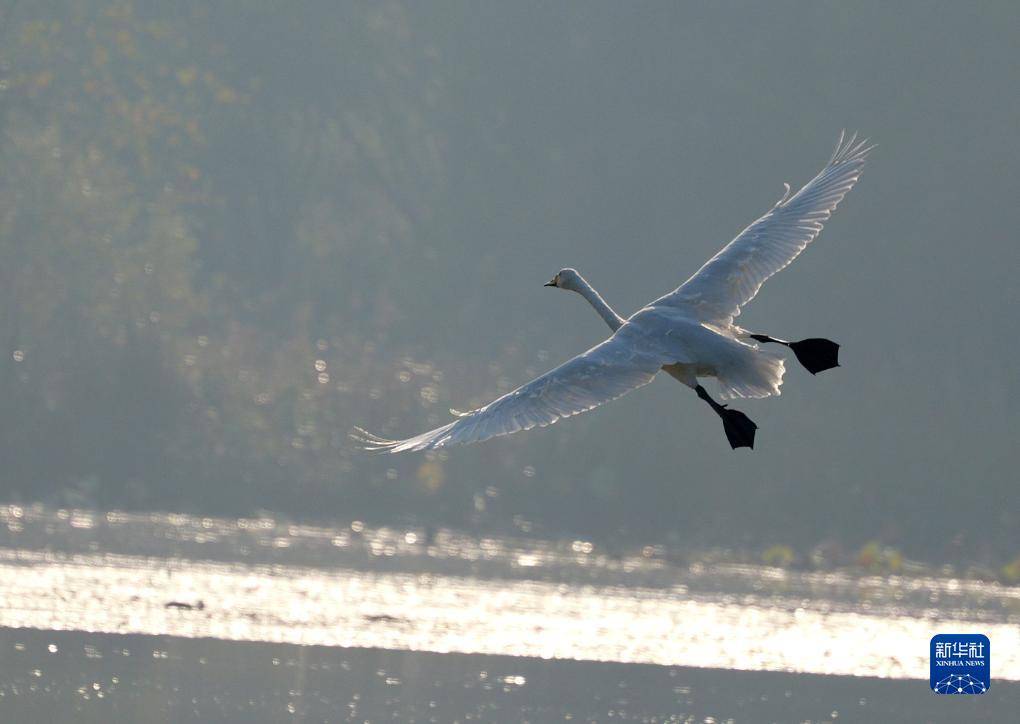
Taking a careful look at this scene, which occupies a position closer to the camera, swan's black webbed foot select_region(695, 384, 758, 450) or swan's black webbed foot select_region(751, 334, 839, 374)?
swan's black webbed foot select_region(695, 384, 758, 450)

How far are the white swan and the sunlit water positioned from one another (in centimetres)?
404

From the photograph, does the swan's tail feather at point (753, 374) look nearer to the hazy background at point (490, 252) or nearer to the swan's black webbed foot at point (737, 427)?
the swan's black webbed foot at point (737, 427)

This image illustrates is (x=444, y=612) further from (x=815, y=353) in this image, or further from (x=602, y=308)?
(x=815, y=353)

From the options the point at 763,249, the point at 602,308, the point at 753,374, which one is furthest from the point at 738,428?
the point at 763,249

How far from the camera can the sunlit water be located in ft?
54.3

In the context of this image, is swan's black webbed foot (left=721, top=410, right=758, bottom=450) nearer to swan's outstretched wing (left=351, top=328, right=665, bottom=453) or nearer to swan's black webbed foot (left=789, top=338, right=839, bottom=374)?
swan's black webbed foot (left=789, top=338, right=839, bottom=374)

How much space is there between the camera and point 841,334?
4156cm

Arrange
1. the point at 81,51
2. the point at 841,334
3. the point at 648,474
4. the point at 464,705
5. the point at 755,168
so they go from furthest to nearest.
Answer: the point at 755,168, the point at 841,334, the point at 81,51, the point at 648,474, the point at 464,705

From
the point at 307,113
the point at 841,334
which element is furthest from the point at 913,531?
the point at 307,113

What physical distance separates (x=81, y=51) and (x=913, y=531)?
18022 mm

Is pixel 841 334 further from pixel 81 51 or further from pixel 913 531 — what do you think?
pixel 81 51

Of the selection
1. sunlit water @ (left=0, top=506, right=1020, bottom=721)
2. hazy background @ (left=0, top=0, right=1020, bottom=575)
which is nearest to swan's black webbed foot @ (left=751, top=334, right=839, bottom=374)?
sunlit water @ (left=0, top=506, right=1020, bottom=721)

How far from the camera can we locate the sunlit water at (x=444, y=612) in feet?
54.3

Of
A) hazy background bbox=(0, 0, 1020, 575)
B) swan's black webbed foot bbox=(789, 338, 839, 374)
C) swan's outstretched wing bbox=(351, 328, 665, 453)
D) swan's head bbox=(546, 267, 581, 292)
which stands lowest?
swan's outstretched wing bbox=(351, 328, 665, 453)
